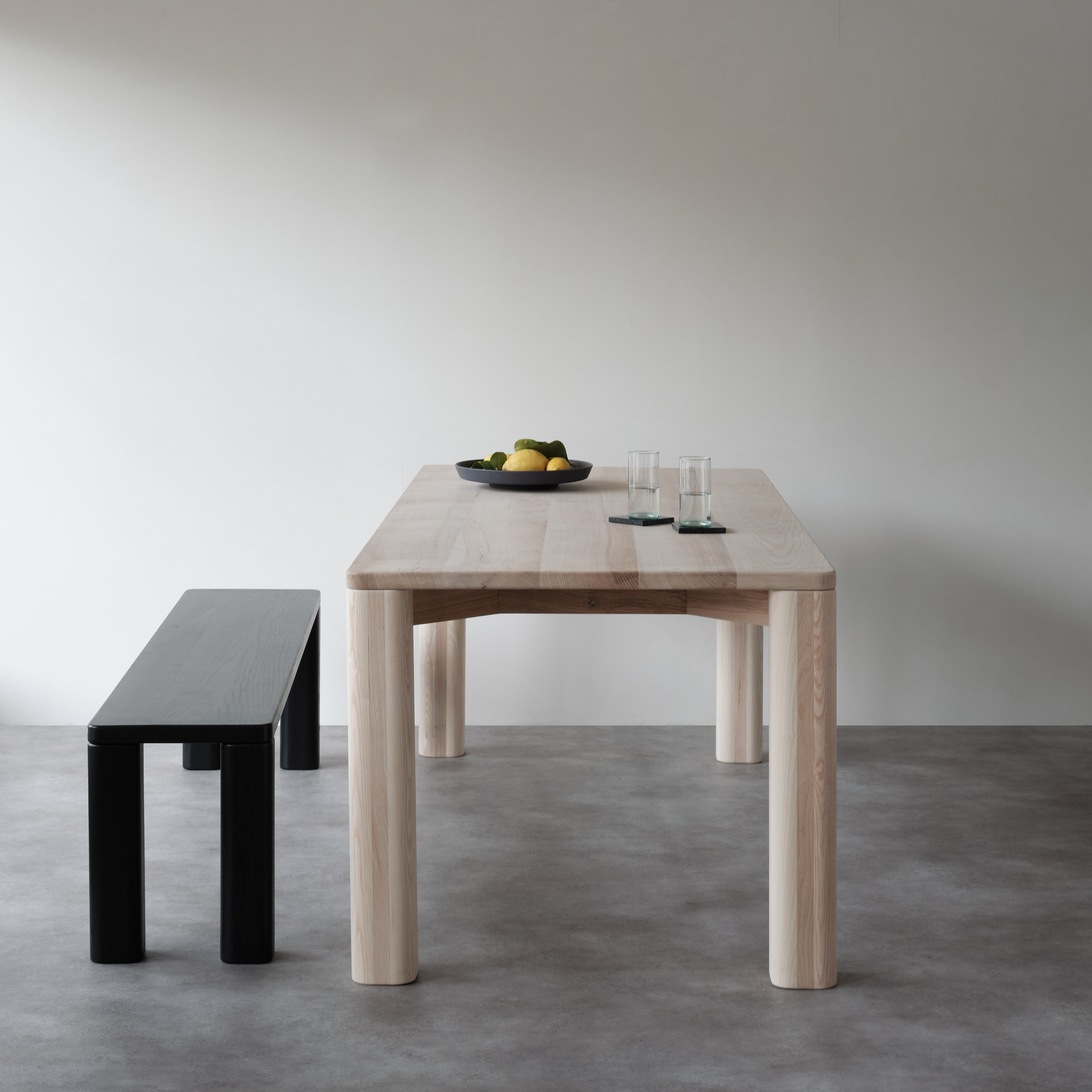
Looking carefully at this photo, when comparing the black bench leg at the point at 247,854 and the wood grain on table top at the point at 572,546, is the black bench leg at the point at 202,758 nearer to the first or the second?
the wood grain on table top at the point at 572,546

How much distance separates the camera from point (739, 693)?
354cm

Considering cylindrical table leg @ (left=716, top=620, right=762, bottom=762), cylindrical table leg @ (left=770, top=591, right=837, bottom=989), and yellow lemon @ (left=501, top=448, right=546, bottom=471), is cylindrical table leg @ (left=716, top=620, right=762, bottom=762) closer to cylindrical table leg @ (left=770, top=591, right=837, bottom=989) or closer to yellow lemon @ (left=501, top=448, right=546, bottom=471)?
yellow lemon @ (left=501, top=448, right=546, bottom=471)

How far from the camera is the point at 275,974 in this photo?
7.67ft

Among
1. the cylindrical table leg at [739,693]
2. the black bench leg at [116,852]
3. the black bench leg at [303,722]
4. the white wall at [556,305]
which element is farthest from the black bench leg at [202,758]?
the cylindrical table leg at [739,693]

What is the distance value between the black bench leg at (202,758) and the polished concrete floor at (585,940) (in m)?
0.05

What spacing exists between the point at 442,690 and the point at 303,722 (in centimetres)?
39

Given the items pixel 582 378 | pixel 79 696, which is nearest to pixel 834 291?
pixel 582 378

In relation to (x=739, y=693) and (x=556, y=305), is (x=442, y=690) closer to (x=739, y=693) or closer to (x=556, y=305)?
(x=739, y=693)

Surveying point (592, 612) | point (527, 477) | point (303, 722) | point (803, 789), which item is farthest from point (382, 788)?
point (303, 722)

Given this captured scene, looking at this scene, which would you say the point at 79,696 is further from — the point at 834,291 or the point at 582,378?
the point at 834,291

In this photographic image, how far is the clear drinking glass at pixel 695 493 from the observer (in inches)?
102

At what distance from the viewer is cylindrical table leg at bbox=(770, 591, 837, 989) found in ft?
7.21

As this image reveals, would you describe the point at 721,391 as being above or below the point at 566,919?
above

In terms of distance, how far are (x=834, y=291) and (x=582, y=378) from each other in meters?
0.77
